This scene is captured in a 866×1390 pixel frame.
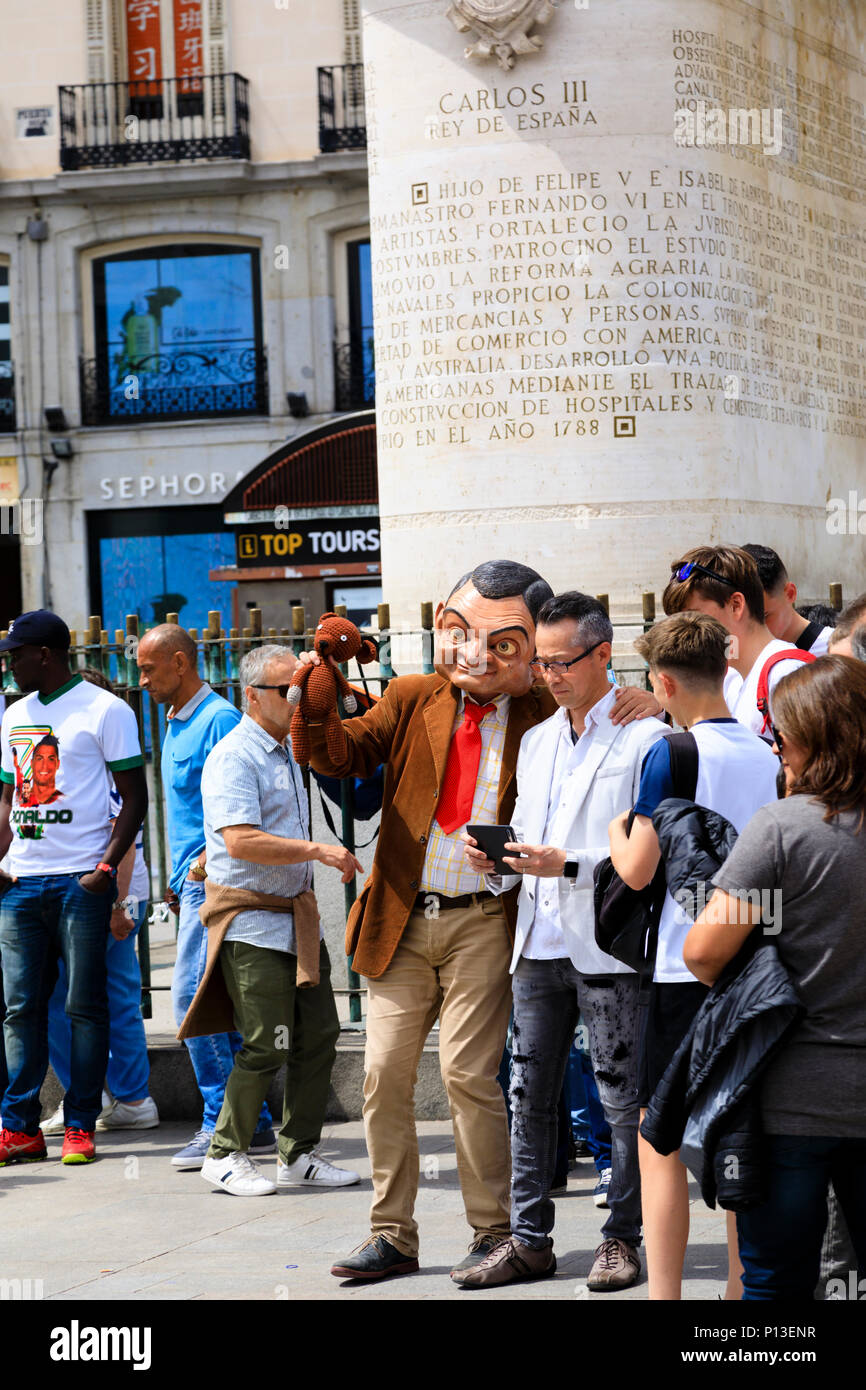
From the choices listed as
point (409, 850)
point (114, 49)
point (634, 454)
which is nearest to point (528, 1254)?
point (409, 850)

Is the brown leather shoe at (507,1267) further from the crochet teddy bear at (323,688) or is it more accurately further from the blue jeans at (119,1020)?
the blue jeans at (119,1020)

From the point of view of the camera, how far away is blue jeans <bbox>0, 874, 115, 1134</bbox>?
720 centimetres

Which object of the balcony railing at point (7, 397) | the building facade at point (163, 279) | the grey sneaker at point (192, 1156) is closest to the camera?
the grey sneaker at point (192, 1156)

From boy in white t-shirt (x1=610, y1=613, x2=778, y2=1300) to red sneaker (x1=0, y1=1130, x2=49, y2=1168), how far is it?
11.3ft

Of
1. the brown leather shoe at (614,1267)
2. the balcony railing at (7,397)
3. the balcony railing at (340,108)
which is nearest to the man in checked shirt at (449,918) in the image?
the brown leather shoe at (614,1267)

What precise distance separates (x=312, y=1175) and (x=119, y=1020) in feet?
4.46

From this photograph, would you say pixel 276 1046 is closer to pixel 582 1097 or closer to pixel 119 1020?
pixel 582 1097

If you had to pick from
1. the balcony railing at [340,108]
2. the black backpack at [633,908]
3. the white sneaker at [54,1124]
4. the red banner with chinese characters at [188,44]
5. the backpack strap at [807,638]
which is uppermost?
the red banner with chinese characters at [188,44]

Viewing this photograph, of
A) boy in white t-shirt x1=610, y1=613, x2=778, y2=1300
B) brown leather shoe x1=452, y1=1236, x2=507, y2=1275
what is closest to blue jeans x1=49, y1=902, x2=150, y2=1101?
brown leather shoe x1=452, y1=1236, x2=507, y2=1275

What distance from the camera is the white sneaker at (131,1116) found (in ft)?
25.4

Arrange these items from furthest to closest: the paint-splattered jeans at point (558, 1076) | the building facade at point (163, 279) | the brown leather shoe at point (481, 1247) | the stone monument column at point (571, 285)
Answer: the building facade at point (163, 279) < the stone monument column at point (571, 285) < the brown leather shoe at point (481, 1247) < the paint-splattered jeans at point (558, 1076)

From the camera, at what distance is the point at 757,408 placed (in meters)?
10.1

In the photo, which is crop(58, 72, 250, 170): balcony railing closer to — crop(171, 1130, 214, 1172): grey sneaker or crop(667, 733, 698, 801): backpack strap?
crop(171, 1130, 214, 1172): grey sneaker

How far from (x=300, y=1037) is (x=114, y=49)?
80.9 ft
